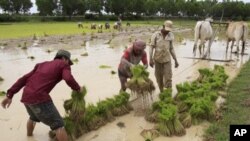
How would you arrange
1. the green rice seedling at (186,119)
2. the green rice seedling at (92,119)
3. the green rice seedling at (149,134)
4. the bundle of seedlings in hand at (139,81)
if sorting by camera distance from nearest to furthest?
the green rice seedling at (149,134) → the green rice seedling at (92,119) → the green rice seedling at (186,119) → the bundle of seedlings in hand at (139,81)

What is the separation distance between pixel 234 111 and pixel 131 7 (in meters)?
78.4

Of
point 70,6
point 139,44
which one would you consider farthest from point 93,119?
point 70,6

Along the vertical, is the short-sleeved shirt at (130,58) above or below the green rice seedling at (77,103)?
above

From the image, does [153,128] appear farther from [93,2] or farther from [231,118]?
[93,2]

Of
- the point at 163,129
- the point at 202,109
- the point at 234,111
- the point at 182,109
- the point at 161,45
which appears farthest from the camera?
the point at 161,45

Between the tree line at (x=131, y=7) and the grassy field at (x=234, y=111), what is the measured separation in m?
69.1

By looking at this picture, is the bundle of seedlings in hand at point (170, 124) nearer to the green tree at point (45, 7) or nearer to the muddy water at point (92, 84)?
the muddy water at point (92, 84)

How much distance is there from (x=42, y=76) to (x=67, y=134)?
126 cm

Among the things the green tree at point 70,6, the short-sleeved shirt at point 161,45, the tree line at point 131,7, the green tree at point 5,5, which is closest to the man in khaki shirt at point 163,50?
the short-sleeved shirt at point 161,45

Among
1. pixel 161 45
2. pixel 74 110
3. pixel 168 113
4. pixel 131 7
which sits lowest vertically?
pixel 168 113

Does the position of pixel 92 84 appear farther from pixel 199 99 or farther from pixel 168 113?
pixel 168 113

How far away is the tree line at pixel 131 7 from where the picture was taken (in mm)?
80900

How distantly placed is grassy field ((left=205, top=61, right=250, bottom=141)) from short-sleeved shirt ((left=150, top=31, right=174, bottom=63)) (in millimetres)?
1900

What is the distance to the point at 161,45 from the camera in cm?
852
